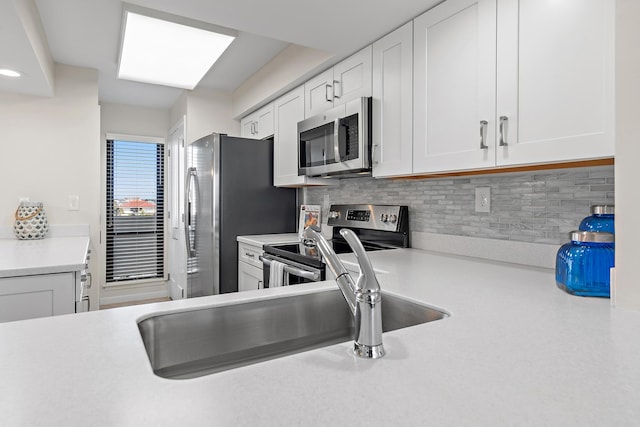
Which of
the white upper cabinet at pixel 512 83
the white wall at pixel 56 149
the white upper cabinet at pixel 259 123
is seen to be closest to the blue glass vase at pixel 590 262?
the white upper cabinet at pixel 512 83

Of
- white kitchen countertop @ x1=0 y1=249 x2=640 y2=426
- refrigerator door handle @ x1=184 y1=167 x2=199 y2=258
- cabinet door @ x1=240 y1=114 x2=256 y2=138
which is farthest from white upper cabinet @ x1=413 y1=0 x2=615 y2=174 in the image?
refrigerator door handle @ x1=184 y1=167 x2=199 y2=258

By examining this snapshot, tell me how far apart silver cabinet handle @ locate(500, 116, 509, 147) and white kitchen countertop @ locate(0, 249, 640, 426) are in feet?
2.26

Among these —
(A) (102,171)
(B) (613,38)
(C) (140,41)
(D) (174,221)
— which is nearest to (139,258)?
(D) (174,221)

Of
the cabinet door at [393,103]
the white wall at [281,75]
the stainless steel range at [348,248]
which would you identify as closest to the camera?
the cabinet door at [393,103]

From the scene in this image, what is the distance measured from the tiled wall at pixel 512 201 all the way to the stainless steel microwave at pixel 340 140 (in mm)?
361

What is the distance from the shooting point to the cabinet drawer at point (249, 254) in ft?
8.71

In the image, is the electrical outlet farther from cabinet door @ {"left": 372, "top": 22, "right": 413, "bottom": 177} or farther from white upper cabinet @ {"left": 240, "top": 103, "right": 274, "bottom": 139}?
white upper cabinet @ {"left": 240, "top": 103, "right": 274, "bottom": 139}

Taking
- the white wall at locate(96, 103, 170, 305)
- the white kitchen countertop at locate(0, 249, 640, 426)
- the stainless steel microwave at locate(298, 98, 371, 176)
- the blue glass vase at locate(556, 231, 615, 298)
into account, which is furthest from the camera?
the white wall at locate(96, 103, 170, 305)

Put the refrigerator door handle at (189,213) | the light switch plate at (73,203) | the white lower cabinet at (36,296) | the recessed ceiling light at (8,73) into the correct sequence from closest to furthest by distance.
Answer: the white lower cabinet at (36,296)
the recessed ceiling light at (8,73)
the light switch plate at (73,203)
the refrigerator door handle at (189,213)

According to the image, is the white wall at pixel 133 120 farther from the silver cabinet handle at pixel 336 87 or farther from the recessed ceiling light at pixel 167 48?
the silver cabinet handle at pixel 336 87

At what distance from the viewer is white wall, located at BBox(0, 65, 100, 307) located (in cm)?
294

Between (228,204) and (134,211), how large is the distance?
221cm

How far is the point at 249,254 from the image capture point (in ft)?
9.25

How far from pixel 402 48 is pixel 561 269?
4.19 ft
